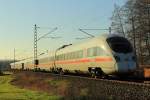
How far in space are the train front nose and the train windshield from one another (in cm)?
59

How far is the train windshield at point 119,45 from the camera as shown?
27.1 m

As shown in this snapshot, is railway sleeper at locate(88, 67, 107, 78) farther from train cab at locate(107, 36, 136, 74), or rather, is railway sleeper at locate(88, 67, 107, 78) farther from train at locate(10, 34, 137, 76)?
train cab at locate(107, 36, 136, 74)

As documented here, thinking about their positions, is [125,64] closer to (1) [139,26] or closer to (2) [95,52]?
(2) [95,52]

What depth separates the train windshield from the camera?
27.1 metres

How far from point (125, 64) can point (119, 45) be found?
1734mm

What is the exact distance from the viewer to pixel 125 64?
26.3m

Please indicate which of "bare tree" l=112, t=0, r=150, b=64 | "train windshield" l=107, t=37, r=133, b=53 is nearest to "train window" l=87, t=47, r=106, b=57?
"train windshield" l=107, t=37, r=133, b=53

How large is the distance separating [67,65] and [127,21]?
2684 cm

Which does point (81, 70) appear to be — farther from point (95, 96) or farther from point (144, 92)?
point (144, 92)

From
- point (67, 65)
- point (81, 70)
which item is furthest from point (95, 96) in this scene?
point (67, 65)

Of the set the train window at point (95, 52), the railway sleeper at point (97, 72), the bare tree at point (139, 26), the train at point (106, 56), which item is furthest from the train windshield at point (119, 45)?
the bare tree at point (139, 26)

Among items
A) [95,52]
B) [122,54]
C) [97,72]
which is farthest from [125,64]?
[95,52]

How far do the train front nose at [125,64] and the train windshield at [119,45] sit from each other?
587 millimetres

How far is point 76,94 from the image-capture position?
26.6 metres
